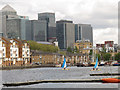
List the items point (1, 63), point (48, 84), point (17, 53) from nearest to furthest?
point (48, 84)
point (1, 63)
point (17, 53)

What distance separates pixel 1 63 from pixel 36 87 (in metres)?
115

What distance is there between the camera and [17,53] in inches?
7515

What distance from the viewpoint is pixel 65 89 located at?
62.5 metres

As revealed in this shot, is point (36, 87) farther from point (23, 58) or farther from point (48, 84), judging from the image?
point (23, 58)

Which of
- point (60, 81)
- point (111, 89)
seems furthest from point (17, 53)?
point (111, 89)

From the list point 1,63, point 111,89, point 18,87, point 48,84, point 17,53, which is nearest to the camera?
point 111,89

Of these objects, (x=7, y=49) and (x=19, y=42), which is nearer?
(x=7, y=49)

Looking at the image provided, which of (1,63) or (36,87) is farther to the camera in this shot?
(1,63)

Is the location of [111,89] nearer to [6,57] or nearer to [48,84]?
[48,84]

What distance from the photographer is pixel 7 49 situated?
18212 cm

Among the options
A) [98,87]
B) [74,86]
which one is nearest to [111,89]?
[98,87]

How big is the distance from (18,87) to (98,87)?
12.7 metres

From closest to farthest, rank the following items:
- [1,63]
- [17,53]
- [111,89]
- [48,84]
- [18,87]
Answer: [111,89] < [18,87] < [48,84] < [1,63] < [17,53]

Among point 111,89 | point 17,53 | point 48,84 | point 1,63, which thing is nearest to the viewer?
point 111,89
